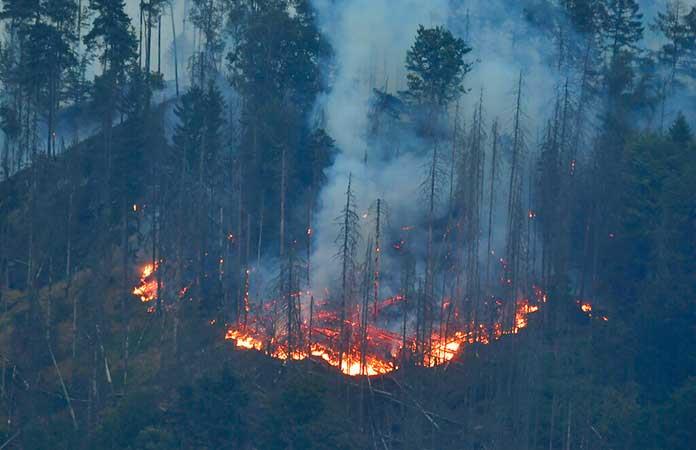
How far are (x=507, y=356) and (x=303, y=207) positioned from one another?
551 inches

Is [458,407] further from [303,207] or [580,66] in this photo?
[580,66]

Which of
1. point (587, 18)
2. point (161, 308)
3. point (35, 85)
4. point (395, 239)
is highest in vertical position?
point (587, 18)

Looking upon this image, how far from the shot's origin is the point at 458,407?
44.7 metres

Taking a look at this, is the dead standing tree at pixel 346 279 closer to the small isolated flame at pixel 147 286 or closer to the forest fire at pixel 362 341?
the forest fire at pixel 362 341

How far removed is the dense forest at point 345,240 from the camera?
141 feet

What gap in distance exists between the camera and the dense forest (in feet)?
141

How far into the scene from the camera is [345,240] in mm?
43281

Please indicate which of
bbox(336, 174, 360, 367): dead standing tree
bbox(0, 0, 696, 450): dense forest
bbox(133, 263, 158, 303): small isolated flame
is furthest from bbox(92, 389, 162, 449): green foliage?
bbox(133, 263, 158, 303): small isolated flame

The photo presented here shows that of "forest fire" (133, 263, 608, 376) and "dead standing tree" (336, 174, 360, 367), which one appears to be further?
"forest fire" (133, 263, 608, 376)

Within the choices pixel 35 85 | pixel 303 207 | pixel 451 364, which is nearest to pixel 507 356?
pixel 451 364

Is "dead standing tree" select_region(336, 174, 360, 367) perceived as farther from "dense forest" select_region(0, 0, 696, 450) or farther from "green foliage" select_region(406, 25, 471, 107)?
"green foliage" select_region(406, 25, 471, 107)

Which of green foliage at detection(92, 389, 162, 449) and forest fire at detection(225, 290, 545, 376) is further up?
forest fire at detection(225, 290, 545, 376)

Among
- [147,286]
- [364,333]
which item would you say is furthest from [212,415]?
[147,286]

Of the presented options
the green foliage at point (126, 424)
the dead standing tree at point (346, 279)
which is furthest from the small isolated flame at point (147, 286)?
the green foliage at point (126, 424)
